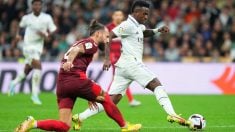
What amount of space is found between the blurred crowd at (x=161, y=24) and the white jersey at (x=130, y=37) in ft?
40.2

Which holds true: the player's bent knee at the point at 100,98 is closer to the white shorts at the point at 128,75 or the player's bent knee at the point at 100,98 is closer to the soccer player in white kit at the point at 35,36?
the white shorts at the point at 128,75

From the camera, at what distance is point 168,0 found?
29047 mm

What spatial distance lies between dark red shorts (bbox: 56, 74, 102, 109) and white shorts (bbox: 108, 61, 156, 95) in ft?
6.51

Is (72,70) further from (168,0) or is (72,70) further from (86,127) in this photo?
(168,0)

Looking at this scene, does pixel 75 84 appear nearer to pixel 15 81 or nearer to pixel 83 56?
pixel 83 56

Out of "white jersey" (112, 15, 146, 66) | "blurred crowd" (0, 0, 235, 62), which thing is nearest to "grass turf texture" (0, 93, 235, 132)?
"white jersey" (112, 15, 146, 66)

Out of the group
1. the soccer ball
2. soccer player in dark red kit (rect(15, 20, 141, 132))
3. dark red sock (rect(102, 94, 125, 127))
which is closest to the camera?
soccer player in dark red kit (rect(15, 20, 141, 132))

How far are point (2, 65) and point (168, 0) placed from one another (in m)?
8.60

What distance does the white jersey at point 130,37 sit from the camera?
13195 mm

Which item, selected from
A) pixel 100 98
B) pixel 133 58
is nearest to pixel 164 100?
pixel 133 58

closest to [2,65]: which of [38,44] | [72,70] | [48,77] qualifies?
[48,77]

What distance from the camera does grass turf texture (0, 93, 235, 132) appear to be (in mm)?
13086

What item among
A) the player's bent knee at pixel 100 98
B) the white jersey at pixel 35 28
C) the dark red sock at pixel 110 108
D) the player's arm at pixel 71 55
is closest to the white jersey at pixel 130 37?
the dark red sock at pixel 110 108

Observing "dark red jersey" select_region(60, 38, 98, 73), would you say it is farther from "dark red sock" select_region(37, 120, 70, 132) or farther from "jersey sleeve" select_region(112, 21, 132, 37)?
"jersey sleeve" select_region(112, 21, 132, 37)
